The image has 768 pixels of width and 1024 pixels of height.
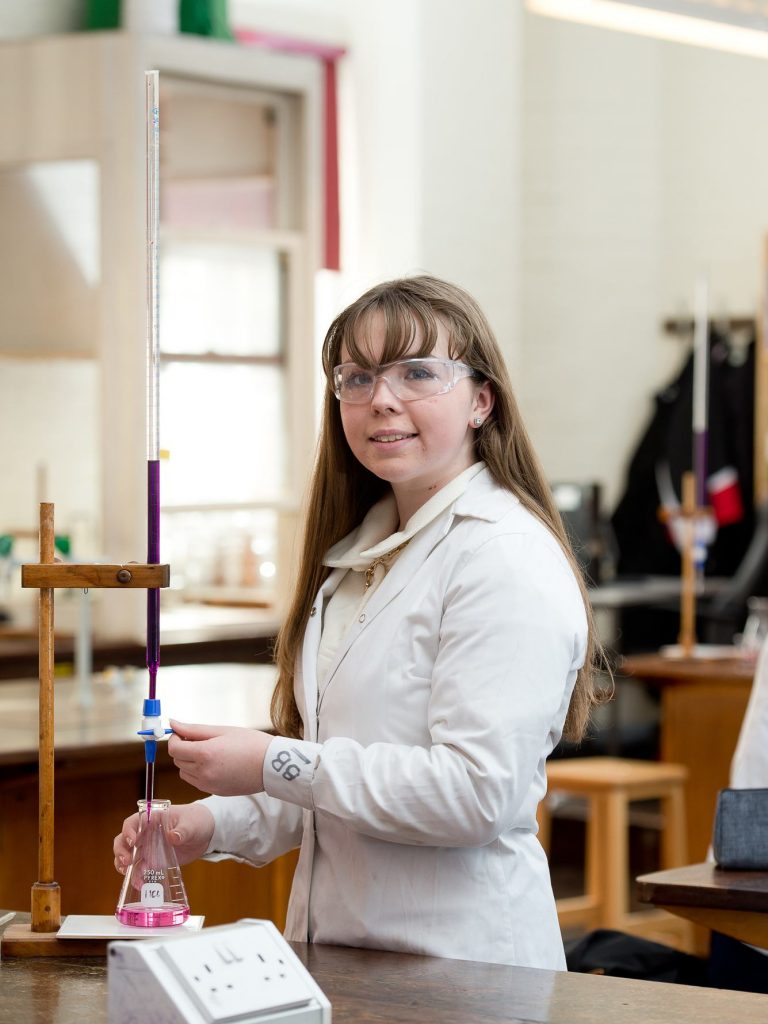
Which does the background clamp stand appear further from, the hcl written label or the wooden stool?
the wooden stool

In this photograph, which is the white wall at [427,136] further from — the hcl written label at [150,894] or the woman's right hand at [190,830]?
the hcl written label at [150,894]

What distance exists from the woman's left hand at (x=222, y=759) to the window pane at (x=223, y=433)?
3550mm

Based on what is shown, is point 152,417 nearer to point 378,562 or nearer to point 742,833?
point 378,562

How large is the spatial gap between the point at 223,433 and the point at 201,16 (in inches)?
53.2

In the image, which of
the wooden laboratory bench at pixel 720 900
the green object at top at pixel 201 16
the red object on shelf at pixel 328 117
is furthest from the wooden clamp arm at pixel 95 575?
the red object on shelf at pixel 328 117

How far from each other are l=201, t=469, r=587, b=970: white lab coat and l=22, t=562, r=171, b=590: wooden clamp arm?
8.7 inches

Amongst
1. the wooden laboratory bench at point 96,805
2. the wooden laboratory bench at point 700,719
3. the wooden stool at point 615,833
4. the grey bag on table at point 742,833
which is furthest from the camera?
the wooden laboratory bench at point 700,719

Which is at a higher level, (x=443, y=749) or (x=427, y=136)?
(x=427, y=136)

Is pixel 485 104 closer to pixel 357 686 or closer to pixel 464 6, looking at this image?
pixel 464 6

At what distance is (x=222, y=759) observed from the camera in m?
1.67

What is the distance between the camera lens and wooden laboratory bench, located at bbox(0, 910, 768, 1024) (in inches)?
58.0

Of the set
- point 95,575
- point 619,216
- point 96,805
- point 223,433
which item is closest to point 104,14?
point 223,433

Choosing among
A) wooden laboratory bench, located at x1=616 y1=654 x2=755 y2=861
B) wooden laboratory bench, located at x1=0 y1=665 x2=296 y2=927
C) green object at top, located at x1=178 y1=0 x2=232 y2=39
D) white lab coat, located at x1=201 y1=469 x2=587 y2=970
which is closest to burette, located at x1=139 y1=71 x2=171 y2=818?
white lab coat, located at x1=201 y1=469 x2=587 y2=970

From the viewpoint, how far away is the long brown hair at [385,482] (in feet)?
5.92
